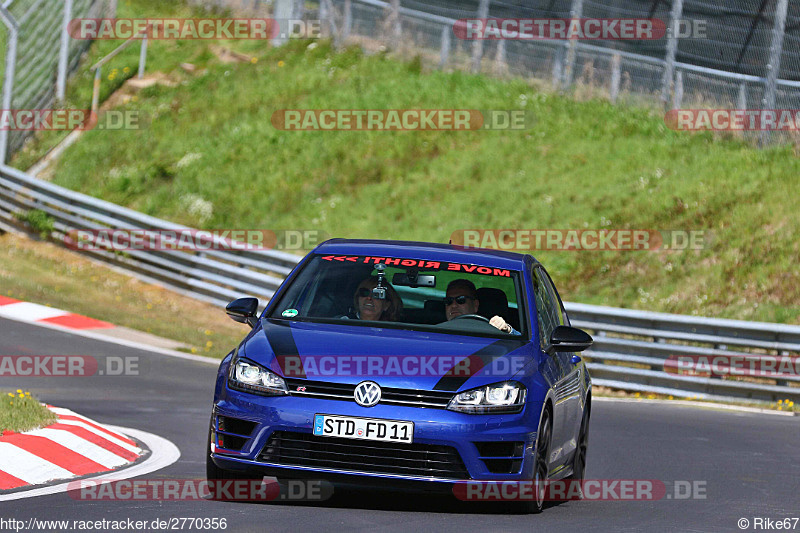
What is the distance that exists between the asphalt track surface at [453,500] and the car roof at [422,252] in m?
1.50

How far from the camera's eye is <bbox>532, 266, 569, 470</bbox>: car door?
8078 millimetres

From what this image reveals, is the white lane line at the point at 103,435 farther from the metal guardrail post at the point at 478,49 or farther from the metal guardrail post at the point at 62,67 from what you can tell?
the metal guardrail post at the point at 62,67

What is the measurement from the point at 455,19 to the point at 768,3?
24.9ft

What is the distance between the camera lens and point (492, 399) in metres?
7.36

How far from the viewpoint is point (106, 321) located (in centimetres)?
1822

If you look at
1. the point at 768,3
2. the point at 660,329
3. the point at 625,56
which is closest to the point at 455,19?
the point at 625,56

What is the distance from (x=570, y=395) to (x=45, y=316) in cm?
1069

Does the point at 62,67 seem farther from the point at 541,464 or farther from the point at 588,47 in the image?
the point at 541,464

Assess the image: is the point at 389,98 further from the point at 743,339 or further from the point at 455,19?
the point at 743,339

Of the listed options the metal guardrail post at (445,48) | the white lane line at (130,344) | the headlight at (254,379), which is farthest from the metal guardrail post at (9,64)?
the headlight at (254,379)

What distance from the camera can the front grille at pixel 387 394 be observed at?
7.20m

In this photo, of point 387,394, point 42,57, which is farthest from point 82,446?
point 42,57

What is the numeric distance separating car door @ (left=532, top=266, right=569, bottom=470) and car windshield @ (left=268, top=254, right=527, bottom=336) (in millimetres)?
182

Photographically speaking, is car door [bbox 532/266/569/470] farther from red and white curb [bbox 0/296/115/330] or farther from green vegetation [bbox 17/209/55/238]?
green vegetation [bbox 17/209/55/238]
